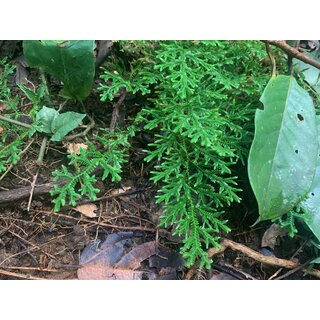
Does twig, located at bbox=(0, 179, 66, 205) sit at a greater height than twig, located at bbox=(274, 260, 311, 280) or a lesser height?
lesser

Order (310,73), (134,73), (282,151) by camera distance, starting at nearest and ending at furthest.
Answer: (282,151)
(134,73)
(310,73)

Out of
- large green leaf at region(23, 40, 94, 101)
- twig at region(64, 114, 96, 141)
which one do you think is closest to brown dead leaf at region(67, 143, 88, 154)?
twig at region(64, 114, 96, 141)

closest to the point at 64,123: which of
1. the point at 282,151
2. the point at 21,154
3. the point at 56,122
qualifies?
the point at 56,122

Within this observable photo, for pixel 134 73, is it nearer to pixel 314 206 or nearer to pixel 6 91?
pixel 6 91

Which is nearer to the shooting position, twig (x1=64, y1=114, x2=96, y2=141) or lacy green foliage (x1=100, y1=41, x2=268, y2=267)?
lacy green foliage (x1=100, y1=41, x2=268, y2=267)

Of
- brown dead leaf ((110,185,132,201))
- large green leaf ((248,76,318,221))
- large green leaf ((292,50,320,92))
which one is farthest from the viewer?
large green leaf ((292,50,320,92))

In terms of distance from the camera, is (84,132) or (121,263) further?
(84,132)

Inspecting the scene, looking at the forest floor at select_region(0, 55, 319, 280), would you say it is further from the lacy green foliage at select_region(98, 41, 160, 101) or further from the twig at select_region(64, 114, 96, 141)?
the lacy green foliage at select_region(98, 41, 160, 101)

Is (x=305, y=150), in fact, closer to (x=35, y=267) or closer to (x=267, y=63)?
(x=267, y=63)
